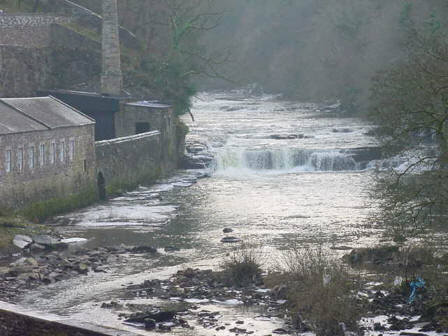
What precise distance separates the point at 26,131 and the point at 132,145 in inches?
411

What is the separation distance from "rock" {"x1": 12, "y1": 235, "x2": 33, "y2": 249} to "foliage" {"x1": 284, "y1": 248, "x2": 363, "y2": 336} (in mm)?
9352

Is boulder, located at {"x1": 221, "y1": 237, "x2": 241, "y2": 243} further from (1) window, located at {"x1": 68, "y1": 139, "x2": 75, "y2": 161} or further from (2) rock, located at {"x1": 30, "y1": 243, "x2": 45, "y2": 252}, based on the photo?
(1) window, located at {"x1": 68, "y1": 139, "x2": 75, "y2": 161}

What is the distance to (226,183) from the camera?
4678 cm

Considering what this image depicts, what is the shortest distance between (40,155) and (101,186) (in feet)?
17.4

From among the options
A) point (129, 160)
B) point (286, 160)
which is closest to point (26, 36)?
point (129, 160)

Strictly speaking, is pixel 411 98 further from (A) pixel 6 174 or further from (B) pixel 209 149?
(B) pixel 209 149

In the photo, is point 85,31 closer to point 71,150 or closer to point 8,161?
point 71,150

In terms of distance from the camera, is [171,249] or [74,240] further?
[74,240]

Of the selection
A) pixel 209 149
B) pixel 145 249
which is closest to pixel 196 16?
pixel 209 149

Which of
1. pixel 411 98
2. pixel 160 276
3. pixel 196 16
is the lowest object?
pixel 160 276

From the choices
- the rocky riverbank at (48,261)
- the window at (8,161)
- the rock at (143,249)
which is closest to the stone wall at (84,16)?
the window at (8,161)

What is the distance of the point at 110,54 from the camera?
53.2 meters

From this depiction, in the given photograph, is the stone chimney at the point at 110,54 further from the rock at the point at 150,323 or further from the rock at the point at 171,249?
the rock at the point at 150,323

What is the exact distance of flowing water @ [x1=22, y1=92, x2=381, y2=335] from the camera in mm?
26766
